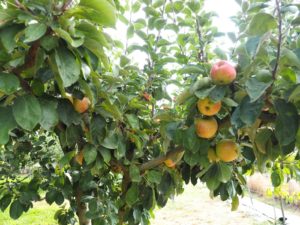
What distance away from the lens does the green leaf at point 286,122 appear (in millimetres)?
962

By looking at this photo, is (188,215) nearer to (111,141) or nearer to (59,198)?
(59,198)

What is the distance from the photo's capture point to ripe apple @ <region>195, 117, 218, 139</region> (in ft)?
3.88

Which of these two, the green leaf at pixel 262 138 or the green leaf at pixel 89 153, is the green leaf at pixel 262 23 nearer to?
the green leaf at pixel 262 138

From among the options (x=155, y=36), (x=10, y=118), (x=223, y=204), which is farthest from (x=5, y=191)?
(x=223, y=204)

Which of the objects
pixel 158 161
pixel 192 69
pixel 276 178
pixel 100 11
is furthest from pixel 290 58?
pixel 276 178

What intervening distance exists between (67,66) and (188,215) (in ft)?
19.4

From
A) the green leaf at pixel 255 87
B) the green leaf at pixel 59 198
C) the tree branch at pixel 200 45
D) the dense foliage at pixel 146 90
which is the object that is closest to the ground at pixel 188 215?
the green leaf at pixel 59 198

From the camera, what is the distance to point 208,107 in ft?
3.68

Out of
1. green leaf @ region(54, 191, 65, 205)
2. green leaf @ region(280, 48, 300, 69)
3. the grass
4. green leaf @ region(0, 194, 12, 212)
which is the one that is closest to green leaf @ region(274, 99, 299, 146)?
green leaf @ region(280, 48, 300, 69)

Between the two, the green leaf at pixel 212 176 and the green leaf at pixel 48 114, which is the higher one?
the green leaf at pixel 48 114

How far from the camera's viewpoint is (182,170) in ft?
5.68

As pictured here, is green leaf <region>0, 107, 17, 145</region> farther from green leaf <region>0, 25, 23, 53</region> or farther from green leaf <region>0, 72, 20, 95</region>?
green leaf <region>0, 25, 23, 53</region>

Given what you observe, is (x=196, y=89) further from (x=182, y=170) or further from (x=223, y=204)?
A: (x=223, y=204)

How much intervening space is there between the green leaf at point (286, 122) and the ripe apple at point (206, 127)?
0.26 m
